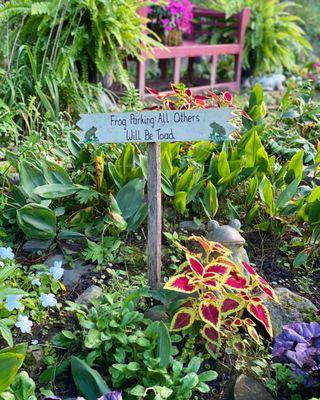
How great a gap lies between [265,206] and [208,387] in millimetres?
1193

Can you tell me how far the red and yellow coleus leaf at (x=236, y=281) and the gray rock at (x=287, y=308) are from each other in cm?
30

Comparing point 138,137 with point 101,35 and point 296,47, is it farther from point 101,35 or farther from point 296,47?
point 296,47

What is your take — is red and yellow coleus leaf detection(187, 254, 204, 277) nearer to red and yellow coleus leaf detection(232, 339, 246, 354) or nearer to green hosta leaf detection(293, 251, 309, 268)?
red and yellow coleus leaf detection(232, 339, 246, 354)

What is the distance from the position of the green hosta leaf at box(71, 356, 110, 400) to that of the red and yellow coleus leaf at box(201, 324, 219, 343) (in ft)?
1.32

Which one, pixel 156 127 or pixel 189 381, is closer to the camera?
pixel 189 381

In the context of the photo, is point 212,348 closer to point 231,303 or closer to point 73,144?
point 231,303

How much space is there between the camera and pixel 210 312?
2.08 metres

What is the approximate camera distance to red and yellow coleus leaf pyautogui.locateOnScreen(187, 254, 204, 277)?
211 cm

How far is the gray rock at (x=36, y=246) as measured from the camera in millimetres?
2645

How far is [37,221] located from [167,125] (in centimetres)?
80

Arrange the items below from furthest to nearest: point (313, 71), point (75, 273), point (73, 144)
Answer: point (313, 71), point (73, 144), point (75, 273)

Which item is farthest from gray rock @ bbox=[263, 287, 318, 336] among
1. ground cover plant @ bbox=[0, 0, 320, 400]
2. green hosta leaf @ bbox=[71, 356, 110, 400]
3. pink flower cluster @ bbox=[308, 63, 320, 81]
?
pink flower cluster @ bbox=[308, 63, 320, 81]

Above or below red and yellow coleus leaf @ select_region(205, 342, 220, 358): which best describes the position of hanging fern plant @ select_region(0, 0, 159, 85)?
above

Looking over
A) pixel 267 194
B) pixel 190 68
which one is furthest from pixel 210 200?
pixel 190 68
